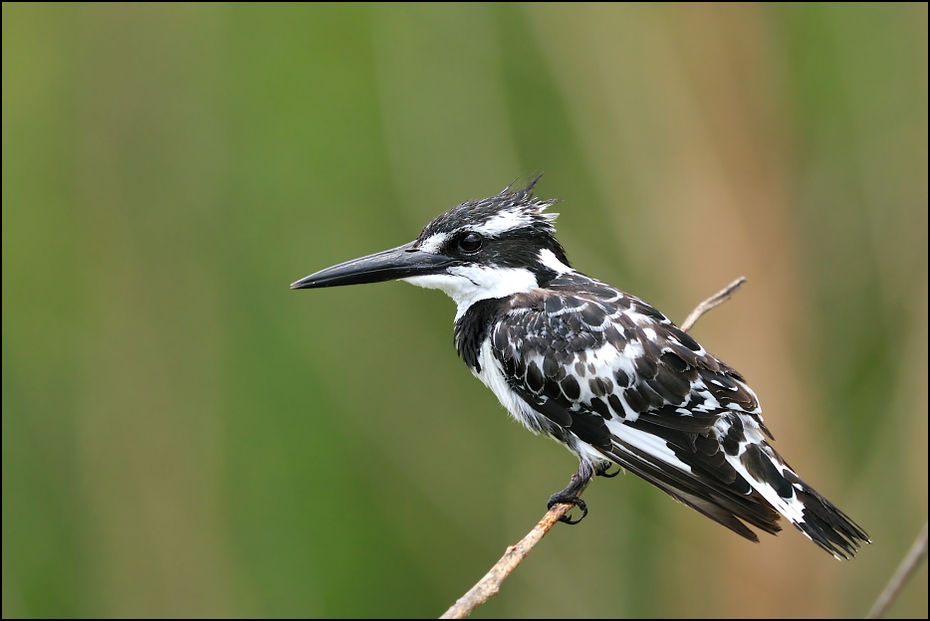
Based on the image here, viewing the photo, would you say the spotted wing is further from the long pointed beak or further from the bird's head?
the long pointed beak

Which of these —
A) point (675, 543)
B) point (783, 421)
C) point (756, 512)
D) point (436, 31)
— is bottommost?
point (675, 543)

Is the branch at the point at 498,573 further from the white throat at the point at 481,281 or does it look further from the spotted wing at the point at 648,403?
the white throat at the point at 481,281

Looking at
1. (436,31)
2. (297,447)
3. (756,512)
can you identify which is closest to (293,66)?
(436,31)

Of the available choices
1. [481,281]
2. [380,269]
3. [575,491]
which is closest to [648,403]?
[575,491]

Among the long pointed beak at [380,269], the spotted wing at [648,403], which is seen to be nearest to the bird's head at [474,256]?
the long pointed beak at [380,269]

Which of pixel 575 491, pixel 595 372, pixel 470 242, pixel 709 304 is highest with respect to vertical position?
pixel 470 242

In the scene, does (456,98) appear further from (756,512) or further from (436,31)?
(756,512)

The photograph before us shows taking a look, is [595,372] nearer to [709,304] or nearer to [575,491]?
[575,491]
